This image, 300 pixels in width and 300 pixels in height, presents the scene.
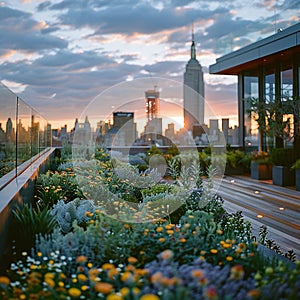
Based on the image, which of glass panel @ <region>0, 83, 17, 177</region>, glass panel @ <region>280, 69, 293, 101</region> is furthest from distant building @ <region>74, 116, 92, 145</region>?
glass panel @ <region>0, 83, 17, 177</region>

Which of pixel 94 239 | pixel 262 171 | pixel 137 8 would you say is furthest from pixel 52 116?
pixel 94 239

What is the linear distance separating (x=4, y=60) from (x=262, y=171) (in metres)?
7.25

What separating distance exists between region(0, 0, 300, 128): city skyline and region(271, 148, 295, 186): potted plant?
317 cm

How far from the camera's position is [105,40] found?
363 inches

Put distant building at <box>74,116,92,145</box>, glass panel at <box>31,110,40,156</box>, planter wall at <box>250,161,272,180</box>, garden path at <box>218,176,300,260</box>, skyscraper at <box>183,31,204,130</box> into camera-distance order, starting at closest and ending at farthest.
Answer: garden path at <box>218,176,300,260</box>
glass panel at <box>31,110,40,156</box>
distant building at <box>74,116,92,145</box>
planter wall at <box>250,161,272,180</box>
skyscraper at <box>183,31,204,130</box>

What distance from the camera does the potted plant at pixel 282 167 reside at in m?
8.83

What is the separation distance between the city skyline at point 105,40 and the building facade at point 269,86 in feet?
1.59

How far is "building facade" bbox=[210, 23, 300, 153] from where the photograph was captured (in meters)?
9.16

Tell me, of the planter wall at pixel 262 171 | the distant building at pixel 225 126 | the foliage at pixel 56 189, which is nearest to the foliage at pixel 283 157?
the planter wall at pixel 262 171

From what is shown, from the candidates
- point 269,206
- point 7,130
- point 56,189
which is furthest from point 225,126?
point 7,130

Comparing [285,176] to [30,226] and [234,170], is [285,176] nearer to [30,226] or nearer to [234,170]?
[234,170]

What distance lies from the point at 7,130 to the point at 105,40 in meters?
6.41

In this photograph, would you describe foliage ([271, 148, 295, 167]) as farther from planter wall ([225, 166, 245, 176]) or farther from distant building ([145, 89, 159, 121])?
distant building ([145, 89, 159, 121])

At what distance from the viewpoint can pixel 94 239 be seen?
2.04 meters
